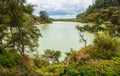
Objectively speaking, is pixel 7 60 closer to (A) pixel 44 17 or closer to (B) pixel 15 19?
(B) pixel 15 19

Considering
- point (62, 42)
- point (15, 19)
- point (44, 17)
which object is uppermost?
point (15, 19)

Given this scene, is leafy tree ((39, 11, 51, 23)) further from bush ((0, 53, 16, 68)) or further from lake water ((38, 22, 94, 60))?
bush ((0, 53, 16, 68))

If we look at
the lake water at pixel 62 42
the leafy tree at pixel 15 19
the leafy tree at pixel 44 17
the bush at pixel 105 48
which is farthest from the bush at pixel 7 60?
the leafy tree at pixel 44 17

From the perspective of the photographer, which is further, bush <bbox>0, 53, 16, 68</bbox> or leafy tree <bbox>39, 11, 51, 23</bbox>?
leafy tree <bbox>39, 11, 51, 23</bbox>

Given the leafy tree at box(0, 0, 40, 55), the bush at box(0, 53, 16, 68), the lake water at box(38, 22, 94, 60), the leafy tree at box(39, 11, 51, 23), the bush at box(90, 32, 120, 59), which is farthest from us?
the leafy tree at box(39, 11, 51, 23)

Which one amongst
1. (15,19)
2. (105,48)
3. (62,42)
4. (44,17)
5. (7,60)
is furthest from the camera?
(44,17)

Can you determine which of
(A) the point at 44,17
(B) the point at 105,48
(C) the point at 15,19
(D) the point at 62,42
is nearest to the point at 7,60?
(B) the point at 105,48

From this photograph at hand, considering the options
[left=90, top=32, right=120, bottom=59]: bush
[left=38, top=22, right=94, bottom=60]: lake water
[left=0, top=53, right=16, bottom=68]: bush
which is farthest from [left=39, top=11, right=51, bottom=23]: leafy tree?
[left=0, top=53, right=16, bottom=68]: bush

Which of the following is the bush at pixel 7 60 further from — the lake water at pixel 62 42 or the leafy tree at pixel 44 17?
the leafy tree at pixel 44 17

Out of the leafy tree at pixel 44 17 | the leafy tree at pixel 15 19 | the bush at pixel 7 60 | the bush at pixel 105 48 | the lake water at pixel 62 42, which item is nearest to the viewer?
the bush at pixel 7 60

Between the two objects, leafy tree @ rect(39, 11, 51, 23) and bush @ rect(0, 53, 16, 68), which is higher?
bush @ rect(0, 53, 16, 68)

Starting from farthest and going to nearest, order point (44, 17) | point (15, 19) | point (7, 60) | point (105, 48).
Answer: point (44, 17) < point (15, 19) < point (105, 48) < point (7, 60)

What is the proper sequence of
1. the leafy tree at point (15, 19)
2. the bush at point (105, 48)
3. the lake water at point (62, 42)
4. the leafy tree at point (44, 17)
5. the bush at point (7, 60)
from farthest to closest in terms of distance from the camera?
the leafy tree at point (44, 17), the lake water at point (62, 42), the leafy tree at point (15, 19), the bush at point (105, 48), the bush at point (7, 60)

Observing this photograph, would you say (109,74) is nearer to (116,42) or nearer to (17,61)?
(116,42)
